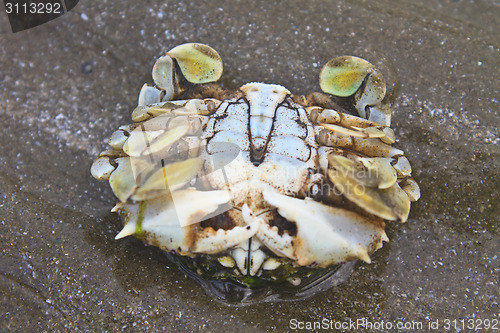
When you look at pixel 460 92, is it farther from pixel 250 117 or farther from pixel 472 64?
pixel 250 117

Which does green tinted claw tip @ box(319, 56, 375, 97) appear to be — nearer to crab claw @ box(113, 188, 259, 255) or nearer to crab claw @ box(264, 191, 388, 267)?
crab claw @ box(264, 191, 388, 267)

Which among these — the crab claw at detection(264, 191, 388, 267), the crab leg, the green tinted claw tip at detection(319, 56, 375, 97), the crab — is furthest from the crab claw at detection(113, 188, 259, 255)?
the green tinted claw tip at detection(319, 56, 375, 97)

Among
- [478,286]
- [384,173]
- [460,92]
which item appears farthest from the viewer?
[460,92]

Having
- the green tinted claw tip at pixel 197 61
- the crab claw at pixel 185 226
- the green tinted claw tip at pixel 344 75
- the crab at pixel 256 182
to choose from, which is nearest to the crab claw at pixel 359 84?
the green tinted claw tip at pixel 344 75

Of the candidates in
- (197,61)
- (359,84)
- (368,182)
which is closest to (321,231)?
(368,182)

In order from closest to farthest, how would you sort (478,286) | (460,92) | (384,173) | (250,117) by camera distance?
(384,173), (250,117), (478,286), (460,92)

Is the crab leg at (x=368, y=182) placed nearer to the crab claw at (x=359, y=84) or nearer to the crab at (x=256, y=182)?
the crab at (x=256, y=182)

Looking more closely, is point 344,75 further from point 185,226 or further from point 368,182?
point 185,226

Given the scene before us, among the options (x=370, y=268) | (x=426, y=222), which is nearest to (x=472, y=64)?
(x=426, y=222)
